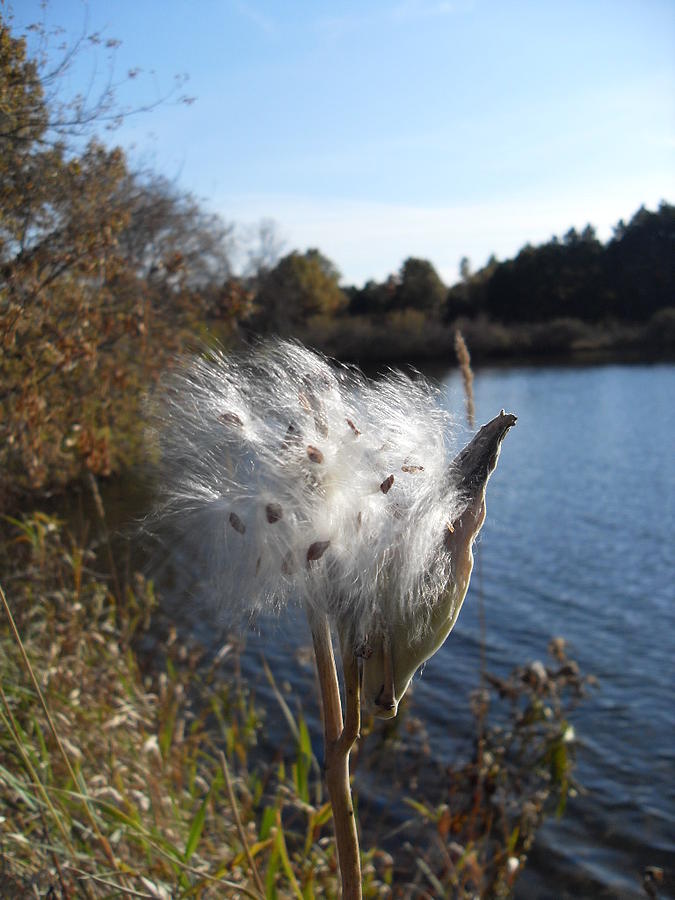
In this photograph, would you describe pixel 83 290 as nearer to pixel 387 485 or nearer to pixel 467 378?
pixel 467 378

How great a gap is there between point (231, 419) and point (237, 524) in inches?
7.0

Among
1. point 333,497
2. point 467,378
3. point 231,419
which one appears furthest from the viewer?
point 467,378

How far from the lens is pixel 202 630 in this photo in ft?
26.7

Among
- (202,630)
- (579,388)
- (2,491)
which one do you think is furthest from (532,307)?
(2,491)

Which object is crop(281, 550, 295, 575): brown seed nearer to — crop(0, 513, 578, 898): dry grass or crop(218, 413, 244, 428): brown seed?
crop(218, 413, 244, 428): brown seed

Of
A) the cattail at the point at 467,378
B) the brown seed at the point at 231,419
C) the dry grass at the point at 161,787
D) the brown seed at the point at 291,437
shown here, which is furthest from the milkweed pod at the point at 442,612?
the cattail at the point at 467,378

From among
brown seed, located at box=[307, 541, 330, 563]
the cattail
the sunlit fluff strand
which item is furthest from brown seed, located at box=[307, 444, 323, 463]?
the cattail

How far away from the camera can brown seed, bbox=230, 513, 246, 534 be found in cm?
97

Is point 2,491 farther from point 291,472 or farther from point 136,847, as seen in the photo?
point 291,472

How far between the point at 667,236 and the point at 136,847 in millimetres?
21902

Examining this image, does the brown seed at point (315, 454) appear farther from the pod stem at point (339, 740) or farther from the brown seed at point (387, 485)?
the pod stem at point (339, 740)

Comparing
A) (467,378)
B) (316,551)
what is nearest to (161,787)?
(467,378)

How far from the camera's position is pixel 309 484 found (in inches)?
38.4

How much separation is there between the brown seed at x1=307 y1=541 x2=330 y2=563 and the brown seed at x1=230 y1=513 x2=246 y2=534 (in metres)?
0.12
